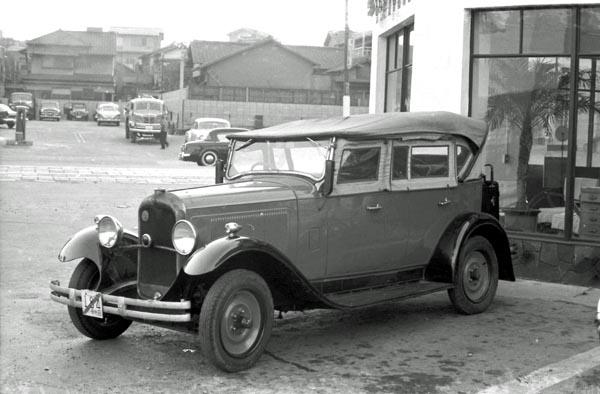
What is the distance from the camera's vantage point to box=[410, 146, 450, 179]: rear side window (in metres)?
7.21

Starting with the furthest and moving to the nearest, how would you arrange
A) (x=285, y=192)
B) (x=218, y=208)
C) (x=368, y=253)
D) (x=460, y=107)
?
(x=460, y=107)
(x=368, y=253)
(x=285, y=192)
(x=218, y=208)

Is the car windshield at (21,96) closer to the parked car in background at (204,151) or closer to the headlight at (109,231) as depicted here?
the parked car in background at (204,151)

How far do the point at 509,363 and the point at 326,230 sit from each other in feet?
5.54

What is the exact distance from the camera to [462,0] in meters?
9.85

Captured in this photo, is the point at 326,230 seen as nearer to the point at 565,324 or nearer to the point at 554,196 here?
the point at 565,324

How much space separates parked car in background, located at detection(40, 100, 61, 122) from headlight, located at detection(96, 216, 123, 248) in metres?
49.1

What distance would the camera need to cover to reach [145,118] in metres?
38.2

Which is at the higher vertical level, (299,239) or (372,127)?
(372,127)

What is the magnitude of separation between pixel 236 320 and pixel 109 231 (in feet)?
4.48

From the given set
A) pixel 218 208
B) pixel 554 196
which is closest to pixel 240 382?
pixel 218 208

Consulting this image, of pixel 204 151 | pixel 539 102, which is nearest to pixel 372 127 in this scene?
pixel 539 102

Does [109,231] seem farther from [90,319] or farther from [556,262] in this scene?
[556,262]

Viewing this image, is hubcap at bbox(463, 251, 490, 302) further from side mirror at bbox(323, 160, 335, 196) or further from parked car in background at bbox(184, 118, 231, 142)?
parked car in background at bbox(184, 118, 231, 142)

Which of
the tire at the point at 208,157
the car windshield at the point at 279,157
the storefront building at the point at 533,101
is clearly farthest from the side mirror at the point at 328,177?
the tire at the point at 208,157
